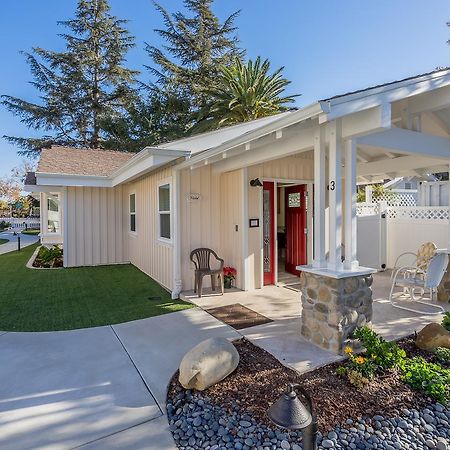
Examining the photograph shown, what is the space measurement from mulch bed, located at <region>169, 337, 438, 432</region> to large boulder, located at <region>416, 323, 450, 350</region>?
88cm

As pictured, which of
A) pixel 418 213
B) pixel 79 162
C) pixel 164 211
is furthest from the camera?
pixel 79 162

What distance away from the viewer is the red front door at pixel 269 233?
6992 mm

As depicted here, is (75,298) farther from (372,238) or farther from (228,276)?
(372,238)

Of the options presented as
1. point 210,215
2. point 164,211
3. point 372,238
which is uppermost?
point 164,211

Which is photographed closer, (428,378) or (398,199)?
(428,378)

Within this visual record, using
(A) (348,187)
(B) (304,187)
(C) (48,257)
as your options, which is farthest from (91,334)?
(C) (48,257)

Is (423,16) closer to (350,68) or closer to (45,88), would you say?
(350,68)

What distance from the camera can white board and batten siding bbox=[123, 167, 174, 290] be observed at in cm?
712

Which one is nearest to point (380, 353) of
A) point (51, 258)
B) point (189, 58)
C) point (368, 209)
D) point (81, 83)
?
point (368, 209)

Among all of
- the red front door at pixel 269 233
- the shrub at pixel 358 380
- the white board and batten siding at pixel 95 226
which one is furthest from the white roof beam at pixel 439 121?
the white board and batten siding at pixel 95 226

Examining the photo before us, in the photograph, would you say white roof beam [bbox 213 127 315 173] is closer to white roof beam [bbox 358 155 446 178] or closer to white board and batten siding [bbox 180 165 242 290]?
white board and batten siding [bbox 180 165 242 290]

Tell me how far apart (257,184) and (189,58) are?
19.3m

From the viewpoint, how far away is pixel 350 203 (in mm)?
3980

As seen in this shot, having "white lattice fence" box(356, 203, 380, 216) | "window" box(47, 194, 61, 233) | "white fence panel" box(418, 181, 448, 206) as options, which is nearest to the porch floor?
"white lattice fence" box(356, 203, 380, 216)
